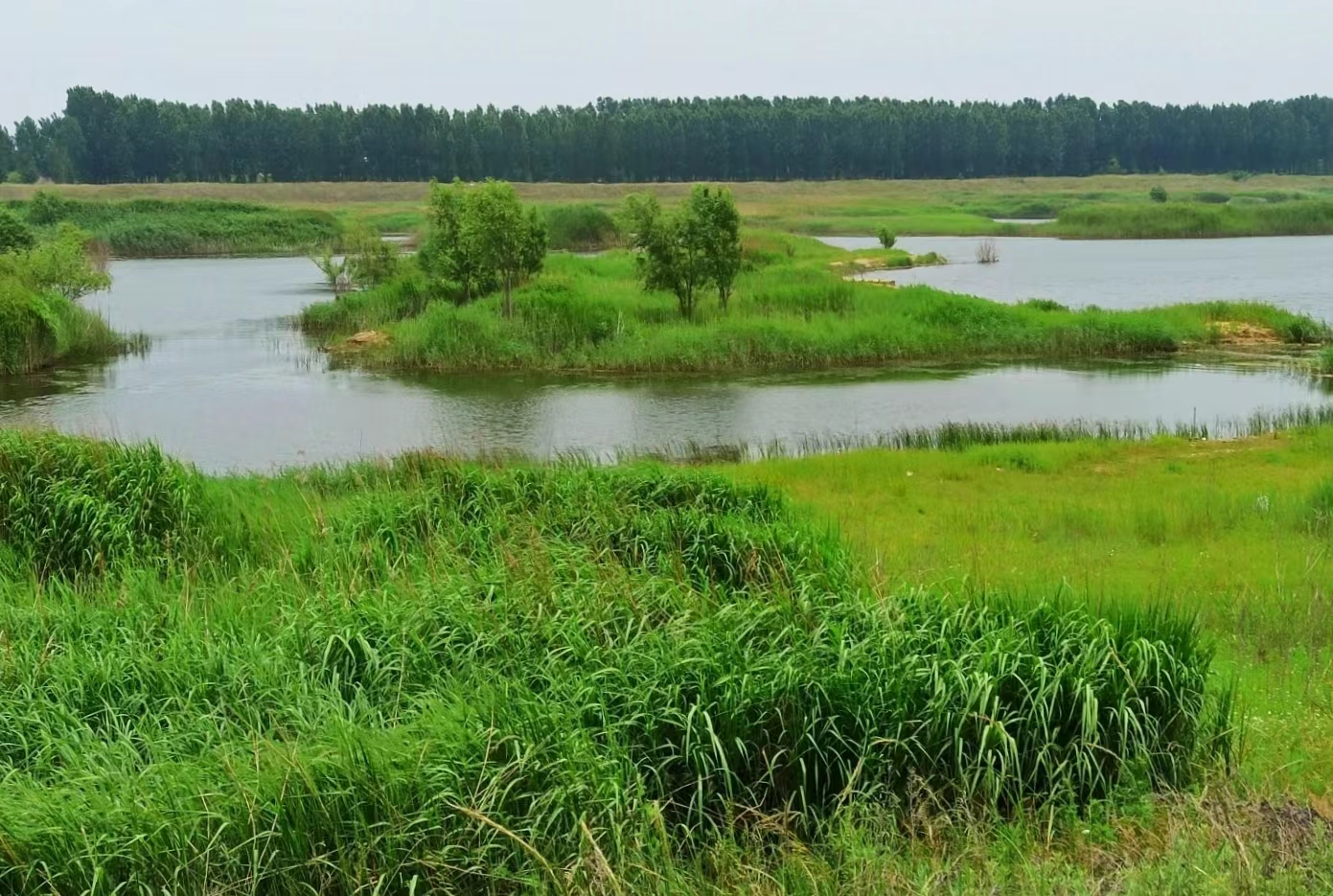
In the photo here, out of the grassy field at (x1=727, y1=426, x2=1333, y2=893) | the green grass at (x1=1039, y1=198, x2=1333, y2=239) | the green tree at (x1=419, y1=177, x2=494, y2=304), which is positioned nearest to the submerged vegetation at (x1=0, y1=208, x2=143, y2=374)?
the green tree at (x1=419, y1=177, x2=494, y2=304)

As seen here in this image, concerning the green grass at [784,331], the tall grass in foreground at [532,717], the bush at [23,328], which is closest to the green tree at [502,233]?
the green grass at [784,331]

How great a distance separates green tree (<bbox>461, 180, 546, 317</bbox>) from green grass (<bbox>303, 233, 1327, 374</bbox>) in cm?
113

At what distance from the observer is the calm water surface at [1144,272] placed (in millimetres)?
45375

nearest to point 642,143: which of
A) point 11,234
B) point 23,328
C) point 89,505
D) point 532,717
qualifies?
point 11,234

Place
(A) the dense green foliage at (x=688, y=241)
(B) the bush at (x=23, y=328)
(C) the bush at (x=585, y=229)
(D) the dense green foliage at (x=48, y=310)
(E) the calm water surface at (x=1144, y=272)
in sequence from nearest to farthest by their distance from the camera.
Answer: (B) the bush at (x=23, y=328) → (D) the dense green foliage at (x=48, y=310) → (A) the dense green foliage at (x=688, y=241) → (E) the calm water surface at (x=1144, y=272) → (C) the bush at (x=585, y=229)

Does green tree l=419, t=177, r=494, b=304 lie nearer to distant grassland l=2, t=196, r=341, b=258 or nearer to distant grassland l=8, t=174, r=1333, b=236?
distant grassland l=2, t=196, r=341, b=258

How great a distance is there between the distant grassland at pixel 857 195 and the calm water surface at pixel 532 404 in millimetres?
61697

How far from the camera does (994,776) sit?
5.53 m

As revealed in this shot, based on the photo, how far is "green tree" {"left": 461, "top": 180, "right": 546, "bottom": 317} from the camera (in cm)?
3466

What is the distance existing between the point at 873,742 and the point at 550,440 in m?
17.2

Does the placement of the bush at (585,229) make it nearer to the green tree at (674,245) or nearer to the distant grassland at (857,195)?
the distant grassland at (857,195)

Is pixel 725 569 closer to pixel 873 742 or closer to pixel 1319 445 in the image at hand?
pixel 873 742

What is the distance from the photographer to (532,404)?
27.4 metres

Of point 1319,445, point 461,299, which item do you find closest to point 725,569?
point 1319,445
